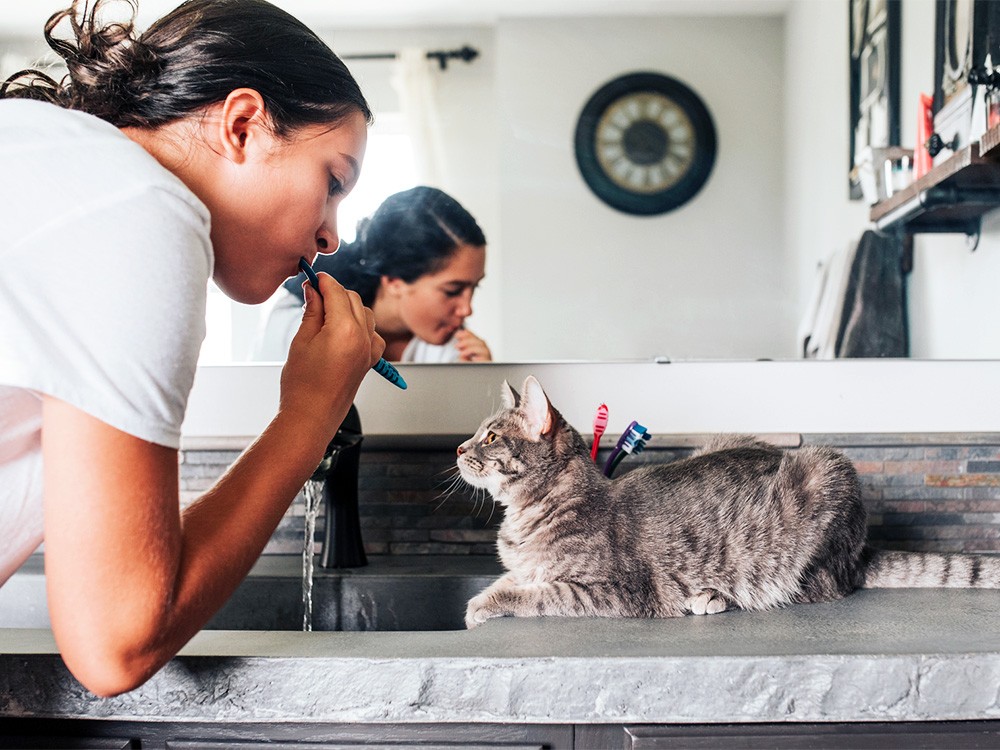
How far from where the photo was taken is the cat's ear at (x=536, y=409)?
1.03m

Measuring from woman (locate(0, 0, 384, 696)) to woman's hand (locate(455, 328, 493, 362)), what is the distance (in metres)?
0.51

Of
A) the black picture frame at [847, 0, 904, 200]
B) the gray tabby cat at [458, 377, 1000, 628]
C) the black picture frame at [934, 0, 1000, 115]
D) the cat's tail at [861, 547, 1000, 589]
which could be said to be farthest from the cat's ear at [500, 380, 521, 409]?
the black picture frame at [934, 0, 1000, 115]

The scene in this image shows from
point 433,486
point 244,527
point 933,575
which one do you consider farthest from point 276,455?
point 933,575

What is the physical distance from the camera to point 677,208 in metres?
1.25

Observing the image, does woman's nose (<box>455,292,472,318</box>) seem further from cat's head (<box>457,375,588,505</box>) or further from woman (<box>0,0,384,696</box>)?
woman (<box>0,0,384,696</box>)

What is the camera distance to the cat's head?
3.40 feet

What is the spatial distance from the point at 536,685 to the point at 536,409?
0.38 m

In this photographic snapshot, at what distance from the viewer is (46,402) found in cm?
54

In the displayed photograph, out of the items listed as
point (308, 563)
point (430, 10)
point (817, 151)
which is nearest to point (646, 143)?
point (817, 151)

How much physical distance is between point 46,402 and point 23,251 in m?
0.10

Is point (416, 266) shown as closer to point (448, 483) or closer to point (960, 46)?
point (448, 483)

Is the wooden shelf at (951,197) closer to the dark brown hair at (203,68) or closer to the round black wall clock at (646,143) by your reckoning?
the round black wall clock at (646,143)

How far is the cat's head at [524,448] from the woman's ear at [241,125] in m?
0.44

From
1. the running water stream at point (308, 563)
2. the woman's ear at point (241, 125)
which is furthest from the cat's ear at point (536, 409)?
the woman's ear at point (241, 125)
